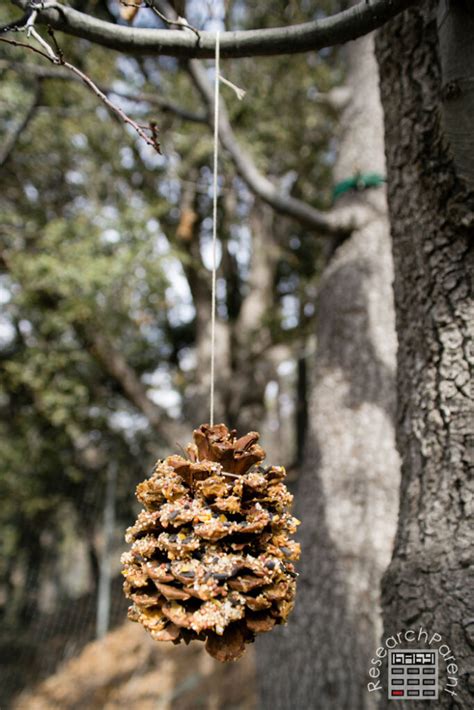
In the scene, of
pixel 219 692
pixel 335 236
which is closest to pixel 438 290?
pixel 335 236

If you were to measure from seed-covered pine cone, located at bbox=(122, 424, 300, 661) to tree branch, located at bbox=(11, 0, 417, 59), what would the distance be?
1.00 meters

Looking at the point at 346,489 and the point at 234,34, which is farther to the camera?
the point at 346,489

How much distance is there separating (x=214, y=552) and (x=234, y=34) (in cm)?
127

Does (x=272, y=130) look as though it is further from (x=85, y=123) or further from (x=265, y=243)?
(x=85, y=123)

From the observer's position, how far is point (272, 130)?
656 centimetres

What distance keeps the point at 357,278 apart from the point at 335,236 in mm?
370

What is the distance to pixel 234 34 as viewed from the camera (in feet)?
4.76

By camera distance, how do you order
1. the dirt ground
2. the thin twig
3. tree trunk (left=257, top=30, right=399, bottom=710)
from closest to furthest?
1. the thin twig
2. tree trunk (left=257, top=30, right=399, bottom=710)
3. the dirt ground
